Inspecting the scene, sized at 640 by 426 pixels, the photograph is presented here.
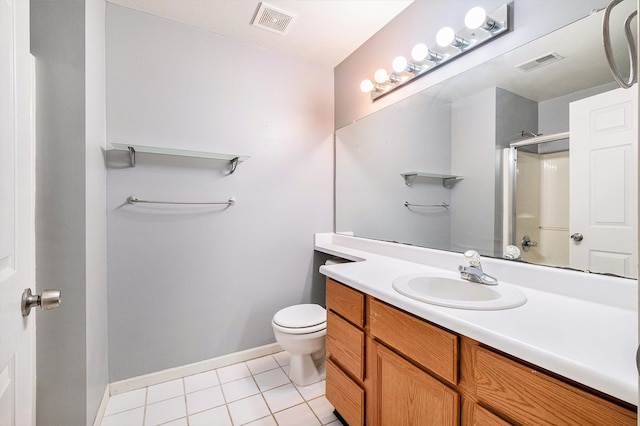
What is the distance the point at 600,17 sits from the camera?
0.94 m

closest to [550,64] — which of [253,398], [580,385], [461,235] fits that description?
[461,235]

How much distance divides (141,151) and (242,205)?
2.32 feet

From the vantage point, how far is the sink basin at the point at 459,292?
0.85m

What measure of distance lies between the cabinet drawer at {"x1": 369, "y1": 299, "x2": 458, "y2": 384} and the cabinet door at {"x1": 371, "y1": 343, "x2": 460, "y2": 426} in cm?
4

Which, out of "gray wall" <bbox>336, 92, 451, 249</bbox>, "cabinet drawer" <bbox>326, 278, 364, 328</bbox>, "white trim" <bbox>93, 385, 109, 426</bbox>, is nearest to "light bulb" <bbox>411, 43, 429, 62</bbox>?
"gray wall" <bbox>336, 92, 451, 249</bbox>

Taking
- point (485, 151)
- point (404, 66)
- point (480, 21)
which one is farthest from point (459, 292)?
point (404, 66)

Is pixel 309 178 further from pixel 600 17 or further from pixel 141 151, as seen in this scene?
pixel 600 17

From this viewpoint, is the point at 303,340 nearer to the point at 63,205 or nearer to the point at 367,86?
the point at 63,205

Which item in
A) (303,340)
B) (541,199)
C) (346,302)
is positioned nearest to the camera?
(541,199)

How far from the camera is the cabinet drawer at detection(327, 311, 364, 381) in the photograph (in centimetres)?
120

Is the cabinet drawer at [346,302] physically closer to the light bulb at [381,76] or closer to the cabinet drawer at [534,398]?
the cabinet drawer at [534,398]

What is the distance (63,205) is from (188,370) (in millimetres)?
1314

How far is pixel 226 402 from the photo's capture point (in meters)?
1.57

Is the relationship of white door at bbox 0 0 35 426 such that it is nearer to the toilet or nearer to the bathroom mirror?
the toilet
